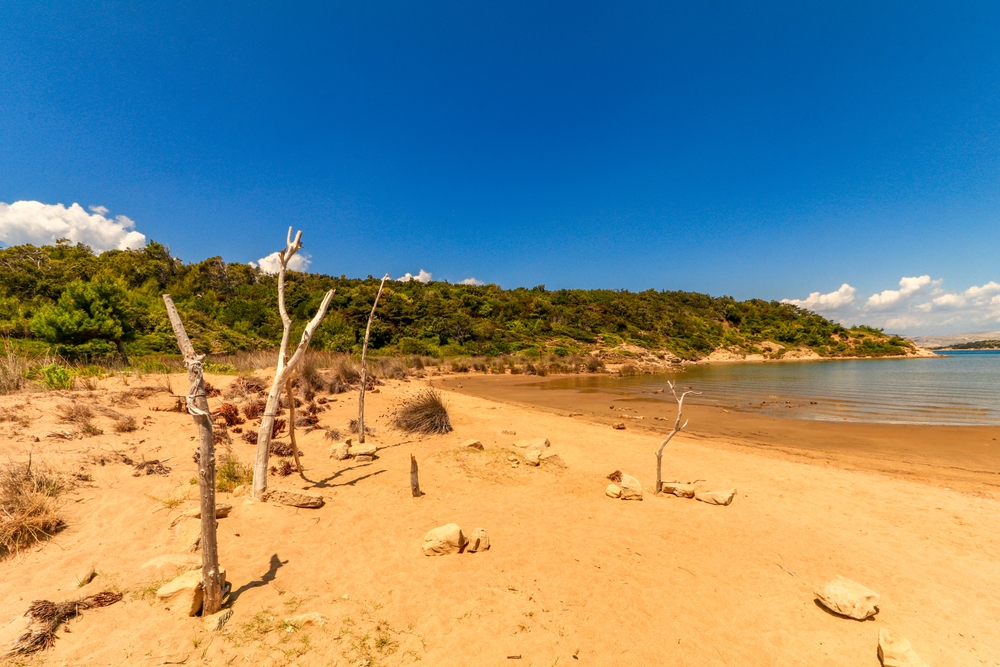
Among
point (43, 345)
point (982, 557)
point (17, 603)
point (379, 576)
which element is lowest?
point (982, 557)

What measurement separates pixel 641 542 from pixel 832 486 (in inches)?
222

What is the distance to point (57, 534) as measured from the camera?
516 centimetres

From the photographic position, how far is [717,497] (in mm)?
7438

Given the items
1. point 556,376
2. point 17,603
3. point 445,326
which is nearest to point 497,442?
point 17,603

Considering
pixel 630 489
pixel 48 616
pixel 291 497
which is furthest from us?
pixel 630 489

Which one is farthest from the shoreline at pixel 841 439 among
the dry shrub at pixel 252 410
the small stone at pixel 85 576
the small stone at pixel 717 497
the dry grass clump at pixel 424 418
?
the small stone at pixel 85 576

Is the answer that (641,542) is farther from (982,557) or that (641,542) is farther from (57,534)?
(57,534)

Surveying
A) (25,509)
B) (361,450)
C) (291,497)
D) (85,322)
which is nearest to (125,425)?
(25,509)

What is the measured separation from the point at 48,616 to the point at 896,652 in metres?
7.69

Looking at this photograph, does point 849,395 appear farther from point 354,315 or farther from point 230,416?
point 354,315

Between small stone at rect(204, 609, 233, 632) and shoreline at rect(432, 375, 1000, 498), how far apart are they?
12175mm

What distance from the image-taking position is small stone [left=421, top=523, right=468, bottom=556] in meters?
5.21

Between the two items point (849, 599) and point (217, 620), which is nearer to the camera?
point (217, 620)

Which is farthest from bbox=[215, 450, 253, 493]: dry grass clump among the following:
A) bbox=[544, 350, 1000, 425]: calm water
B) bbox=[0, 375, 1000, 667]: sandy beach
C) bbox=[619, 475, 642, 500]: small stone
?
bbox=[544, 350, 1000, 425]: calm water
